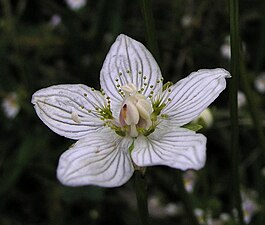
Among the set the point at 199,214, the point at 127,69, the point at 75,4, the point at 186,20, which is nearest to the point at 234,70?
the point at 127,69

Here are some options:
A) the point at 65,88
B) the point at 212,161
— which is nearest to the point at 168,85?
the point at 65,88

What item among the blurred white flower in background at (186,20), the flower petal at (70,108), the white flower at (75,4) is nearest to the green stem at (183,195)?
the flower petal at (70,108)

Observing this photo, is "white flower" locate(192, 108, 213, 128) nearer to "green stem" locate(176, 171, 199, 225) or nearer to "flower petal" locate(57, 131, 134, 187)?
"green stem" locate(176, 171, 199, 225)

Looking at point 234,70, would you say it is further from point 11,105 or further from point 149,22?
point 11,105

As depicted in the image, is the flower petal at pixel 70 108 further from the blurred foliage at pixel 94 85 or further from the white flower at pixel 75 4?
Result: the white flower at pixel 75 4

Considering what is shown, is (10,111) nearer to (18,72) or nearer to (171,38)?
(18,72)
